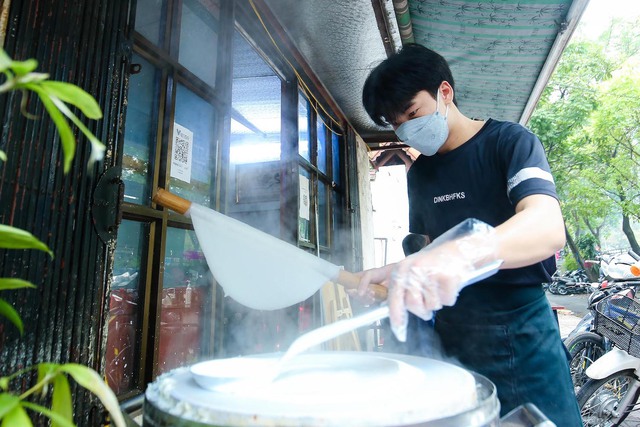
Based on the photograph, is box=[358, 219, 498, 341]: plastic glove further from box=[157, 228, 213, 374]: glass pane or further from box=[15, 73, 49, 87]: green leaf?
box=[157, 228, 213, 374]: glass pane

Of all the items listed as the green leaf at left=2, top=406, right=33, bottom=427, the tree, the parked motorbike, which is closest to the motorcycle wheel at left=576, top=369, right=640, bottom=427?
the parked motorbike

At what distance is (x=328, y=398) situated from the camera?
746 mm

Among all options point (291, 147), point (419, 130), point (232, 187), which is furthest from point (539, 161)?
point (232, 187)

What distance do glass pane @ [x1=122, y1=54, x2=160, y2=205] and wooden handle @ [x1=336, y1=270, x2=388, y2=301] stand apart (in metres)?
1.01

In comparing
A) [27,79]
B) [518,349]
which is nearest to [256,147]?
[518,349]

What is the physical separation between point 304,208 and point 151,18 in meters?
2.22

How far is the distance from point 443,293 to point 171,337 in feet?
5.38

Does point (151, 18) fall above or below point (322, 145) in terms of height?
below

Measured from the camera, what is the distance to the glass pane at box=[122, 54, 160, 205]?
179 centimetres

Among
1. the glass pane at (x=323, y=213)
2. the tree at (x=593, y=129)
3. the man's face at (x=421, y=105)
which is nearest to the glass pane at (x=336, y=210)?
the glass pane at (x=323, y=213)

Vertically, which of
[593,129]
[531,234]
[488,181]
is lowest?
[531,234]

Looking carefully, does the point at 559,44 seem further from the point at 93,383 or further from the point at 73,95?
the point at 93,383

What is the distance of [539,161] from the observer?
61.1 inches

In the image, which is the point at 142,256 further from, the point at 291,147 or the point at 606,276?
the point at 606,276
